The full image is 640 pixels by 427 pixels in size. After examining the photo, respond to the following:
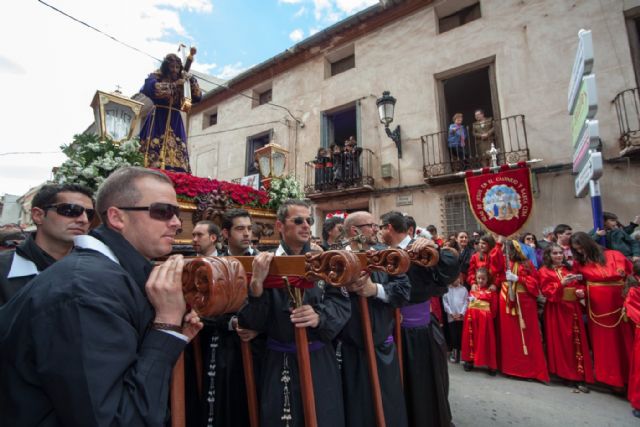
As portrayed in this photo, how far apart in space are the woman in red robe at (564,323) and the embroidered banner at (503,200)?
71 cm

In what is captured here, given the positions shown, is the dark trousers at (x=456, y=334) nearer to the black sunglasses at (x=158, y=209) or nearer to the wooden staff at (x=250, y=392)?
the wooden staff at (x=250, y=392)

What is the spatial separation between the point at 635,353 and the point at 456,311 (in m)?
2.37

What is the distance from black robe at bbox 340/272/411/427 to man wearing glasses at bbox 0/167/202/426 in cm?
160

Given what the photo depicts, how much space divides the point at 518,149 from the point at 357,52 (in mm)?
6838

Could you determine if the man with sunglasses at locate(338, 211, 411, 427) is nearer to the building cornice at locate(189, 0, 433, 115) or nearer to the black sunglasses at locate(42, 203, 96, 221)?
the black sunglasses at locate(42, 203, 96, 221)

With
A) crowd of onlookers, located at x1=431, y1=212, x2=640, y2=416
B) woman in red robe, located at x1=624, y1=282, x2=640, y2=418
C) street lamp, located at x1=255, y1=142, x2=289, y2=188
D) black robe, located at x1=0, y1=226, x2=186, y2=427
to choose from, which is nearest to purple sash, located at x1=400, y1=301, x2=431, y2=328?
crowd of onlookers, located at x1=431, y1=212, x2=640, y2=416

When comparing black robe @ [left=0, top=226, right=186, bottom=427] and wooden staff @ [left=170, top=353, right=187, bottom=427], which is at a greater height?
black robe @ [left=0, top=226, right=186, bottom=427]

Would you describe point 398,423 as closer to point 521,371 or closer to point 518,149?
point 521,371

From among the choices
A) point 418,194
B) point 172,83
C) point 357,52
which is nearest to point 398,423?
point 172,83

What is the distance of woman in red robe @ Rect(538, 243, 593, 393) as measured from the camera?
4.43 m

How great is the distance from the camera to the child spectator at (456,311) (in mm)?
5727

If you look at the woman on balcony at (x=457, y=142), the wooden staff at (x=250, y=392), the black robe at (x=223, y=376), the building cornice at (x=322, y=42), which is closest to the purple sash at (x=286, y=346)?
the wooden staff at (x=250, y=392)

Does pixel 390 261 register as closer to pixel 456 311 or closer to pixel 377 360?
pixel 377 360

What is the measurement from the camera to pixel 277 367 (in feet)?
6.44
